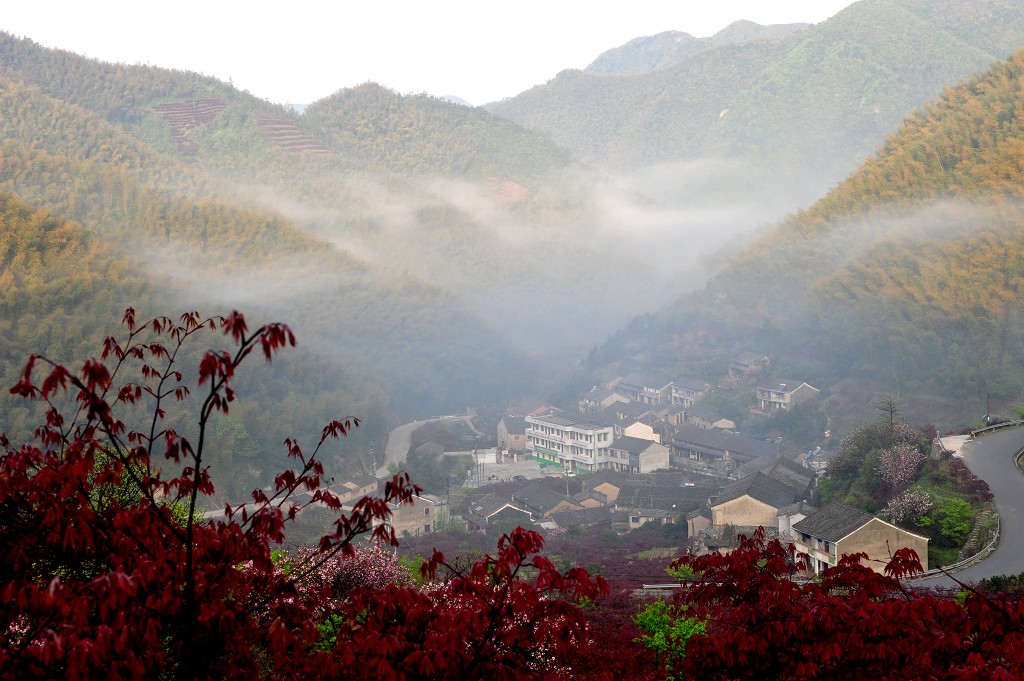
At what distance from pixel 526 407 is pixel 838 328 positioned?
19.4 metres

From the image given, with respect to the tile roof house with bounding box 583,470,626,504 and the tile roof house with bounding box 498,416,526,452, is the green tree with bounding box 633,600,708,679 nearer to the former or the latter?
the tile roof house with bounding box 583,470,626,504

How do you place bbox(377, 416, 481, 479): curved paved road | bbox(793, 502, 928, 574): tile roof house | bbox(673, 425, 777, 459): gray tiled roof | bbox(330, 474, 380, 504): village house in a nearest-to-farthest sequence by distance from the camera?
bbox(793, 502, 928, 574): tile roof house < bbox(330, 474, 380, 504): village house < bbox(673, 425, 777, 459): gray tiled roof < bbox(377, 416, 481, 479): curved paved road

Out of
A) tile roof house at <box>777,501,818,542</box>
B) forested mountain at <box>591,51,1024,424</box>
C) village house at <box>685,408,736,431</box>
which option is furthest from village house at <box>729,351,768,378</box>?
tile roof house at <box>777,501,818,542</box>

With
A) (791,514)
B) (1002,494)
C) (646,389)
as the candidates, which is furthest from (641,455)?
(1002,494)

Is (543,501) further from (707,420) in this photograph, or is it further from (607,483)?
(707,420)

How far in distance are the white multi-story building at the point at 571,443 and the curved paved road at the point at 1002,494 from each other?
62.4 feet

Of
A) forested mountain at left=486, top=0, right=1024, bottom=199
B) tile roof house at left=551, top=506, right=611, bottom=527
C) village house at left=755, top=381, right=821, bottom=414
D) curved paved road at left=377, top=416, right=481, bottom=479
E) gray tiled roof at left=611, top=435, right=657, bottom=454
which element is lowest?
curved paved road at left=377, top=416, right=481, bottom=479

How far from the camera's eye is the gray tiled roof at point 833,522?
17.4 metres

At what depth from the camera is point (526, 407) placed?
186 ft

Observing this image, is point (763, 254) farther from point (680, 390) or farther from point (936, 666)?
point (936, 666)

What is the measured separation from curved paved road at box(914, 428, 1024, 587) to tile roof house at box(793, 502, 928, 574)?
946 millimetres

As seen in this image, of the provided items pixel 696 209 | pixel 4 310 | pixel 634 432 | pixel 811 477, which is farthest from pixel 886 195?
pixel 696 209

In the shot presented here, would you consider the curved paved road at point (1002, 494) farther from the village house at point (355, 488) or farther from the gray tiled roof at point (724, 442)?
the village house at point (355, 488)

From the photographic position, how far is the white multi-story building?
4253cm
